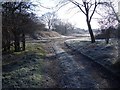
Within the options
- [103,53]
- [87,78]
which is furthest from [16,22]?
[87,78]

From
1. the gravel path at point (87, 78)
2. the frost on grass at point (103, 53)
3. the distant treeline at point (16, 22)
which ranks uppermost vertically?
the distant treeline at point (16, 22)

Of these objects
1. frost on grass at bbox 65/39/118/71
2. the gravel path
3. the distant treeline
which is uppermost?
the distant treeline

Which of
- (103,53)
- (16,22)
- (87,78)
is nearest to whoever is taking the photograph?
(87,78)

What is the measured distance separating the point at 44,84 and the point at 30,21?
14.5 meters

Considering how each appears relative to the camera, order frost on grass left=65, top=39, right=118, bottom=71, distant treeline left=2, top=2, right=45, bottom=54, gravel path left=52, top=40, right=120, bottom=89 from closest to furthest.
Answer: gravel path left=52, top=40, right=120, bottom=89 → frost on grass left=65, top=39, right=118, bottom=71 → distant treeline left=2, top=2, right=45, bottom=54

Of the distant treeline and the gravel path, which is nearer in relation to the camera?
the gravel path

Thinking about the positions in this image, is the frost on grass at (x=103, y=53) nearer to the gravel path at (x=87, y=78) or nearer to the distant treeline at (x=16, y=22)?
the gravel path at (x=87, y=78)

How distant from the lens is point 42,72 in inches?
575

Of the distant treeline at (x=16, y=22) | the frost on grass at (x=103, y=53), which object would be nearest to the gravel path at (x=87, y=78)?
the frost on grass at (x=103, y=53)

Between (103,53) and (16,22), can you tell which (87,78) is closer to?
(103,53)

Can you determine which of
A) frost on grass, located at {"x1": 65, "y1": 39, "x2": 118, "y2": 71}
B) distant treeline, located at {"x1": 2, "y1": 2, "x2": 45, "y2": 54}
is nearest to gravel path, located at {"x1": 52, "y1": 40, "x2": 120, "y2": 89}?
frost on grass, located at {"x1": 65, "y1": 39, "x2": 118, "y2": 71}

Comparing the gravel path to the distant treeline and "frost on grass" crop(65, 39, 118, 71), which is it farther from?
the distant treeline

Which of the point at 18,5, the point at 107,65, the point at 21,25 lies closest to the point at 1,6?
the point at 18,5

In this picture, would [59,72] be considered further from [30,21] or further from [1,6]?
[30,21]
